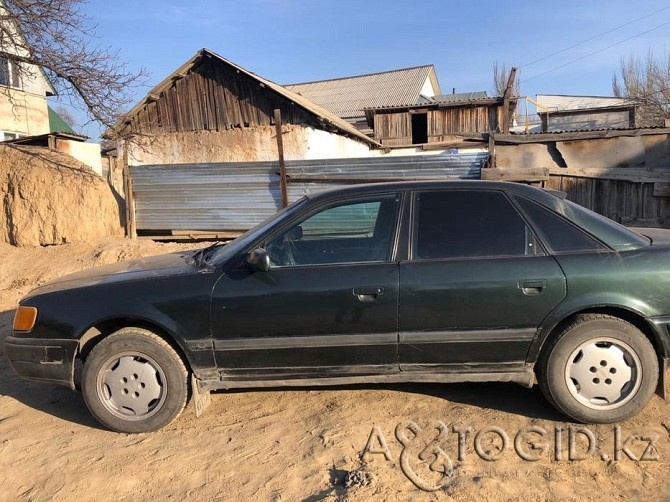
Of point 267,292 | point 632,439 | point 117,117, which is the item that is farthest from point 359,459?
point 117,117

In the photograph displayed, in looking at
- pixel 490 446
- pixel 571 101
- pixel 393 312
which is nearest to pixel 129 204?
pixel 393 312

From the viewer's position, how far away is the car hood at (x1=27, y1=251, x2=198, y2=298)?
3477mm

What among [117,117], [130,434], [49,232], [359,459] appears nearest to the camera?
[359,459]

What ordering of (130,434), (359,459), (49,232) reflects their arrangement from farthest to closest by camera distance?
(49,232), (130,434), (359,459)

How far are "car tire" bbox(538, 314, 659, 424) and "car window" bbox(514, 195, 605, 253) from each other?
457 mm

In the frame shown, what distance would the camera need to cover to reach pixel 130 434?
3.40 m

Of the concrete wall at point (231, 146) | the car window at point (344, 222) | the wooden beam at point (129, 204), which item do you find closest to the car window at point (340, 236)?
the car window at point (344, 222)

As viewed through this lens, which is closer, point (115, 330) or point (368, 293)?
point (368, 293)

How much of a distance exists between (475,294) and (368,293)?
2.26ft

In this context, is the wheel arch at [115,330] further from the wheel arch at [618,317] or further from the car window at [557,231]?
the car window at [557,231]

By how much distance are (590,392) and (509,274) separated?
0.93 metres

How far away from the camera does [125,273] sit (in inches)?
143

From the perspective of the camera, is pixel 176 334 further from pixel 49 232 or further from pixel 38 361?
pixel 49 232

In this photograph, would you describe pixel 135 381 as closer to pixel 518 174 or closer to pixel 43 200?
pixel 518 174
